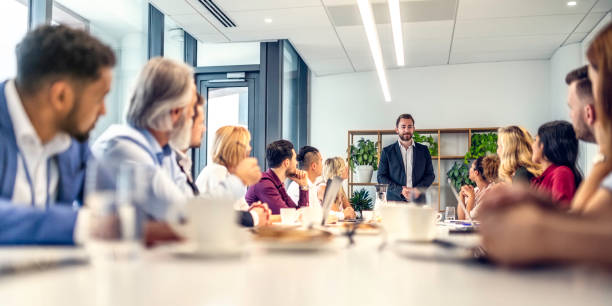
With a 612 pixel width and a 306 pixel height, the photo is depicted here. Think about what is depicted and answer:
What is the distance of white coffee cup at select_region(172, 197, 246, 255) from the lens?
0.88 meters

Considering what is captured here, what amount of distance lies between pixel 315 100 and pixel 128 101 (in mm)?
6508

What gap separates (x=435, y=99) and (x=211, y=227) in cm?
717

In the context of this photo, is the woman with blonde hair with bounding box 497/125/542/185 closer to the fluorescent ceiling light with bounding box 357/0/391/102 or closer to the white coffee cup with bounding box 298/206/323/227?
the fluorescent ceiling light with bounding box 357/0/391/102

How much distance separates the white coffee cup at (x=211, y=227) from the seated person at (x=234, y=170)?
1.10 m

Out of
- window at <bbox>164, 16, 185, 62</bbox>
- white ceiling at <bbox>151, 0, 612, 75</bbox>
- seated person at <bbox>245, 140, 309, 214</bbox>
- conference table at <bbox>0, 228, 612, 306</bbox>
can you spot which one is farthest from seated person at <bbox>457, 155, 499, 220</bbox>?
conference table at <bbox>0, 228, 612, 306</bbox>

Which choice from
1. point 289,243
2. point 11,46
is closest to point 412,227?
point 289,243

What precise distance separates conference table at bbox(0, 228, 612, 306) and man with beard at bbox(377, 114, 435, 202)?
16.6ft

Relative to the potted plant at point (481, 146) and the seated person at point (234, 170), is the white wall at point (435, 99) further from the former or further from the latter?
the seated person at point (234, 170)

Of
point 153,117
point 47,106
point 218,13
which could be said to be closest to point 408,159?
point 218,13

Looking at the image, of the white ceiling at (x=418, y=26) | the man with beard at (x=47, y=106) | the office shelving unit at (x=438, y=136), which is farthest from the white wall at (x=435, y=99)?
the man with beard at (x=47, y=106)

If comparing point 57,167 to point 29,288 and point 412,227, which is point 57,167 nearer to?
point 29,288

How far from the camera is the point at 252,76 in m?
6.44

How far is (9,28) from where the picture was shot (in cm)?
340

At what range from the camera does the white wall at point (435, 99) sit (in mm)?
7332
